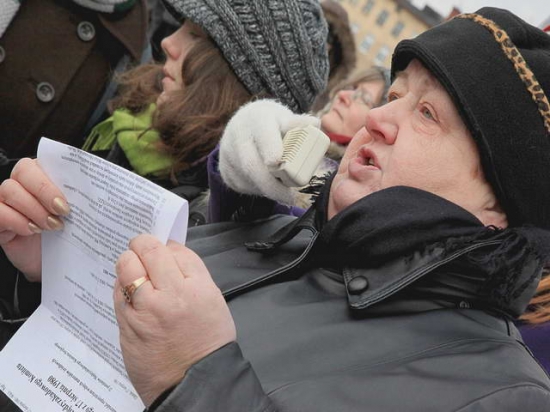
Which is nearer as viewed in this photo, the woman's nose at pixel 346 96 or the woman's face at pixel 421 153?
the woman's face at pixel 421 153

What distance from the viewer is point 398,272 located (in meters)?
1.06

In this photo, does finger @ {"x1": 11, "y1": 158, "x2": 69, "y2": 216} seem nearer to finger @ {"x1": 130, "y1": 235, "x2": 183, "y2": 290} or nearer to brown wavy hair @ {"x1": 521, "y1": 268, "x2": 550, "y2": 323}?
finger @ {"x1": 130, "y1": 235, "x2": 183, "y2": 290}

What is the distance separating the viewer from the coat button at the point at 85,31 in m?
2.10

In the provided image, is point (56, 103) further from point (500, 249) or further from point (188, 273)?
point (500, 249)

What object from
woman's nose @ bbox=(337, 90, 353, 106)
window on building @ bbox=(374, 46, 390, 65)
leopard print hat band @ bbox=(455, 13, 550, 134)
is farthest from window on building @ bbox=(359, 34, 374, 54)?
leopard print hat band @ bbox=(455, 13, 550, 134)

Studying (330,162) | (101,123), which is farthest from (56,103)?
(330,162)

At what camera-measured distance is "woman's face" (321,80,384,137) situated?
2834mm

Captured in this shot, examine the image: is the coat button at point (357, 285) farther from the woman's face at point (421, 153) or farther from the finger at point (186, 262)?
Answer: the finger at point (186, 262)

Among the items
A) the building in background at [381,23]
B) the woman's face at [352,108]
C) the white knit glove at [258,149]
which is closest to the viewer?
the white knit glove at [258,149]

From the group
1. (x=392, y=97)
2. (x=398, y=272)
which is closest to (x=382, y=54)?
(x=392, y=97)

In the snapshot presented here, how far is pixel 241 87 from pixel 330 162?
0.53 meters

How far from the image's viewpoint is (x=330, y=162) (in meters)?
1.81

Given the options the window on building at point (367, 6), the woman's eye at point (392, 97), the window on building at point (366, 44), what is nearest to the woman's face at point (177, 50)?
the woman's eye at point (392, 97)

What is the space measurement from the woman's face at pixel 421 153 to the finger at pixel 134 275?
1.92 ft
